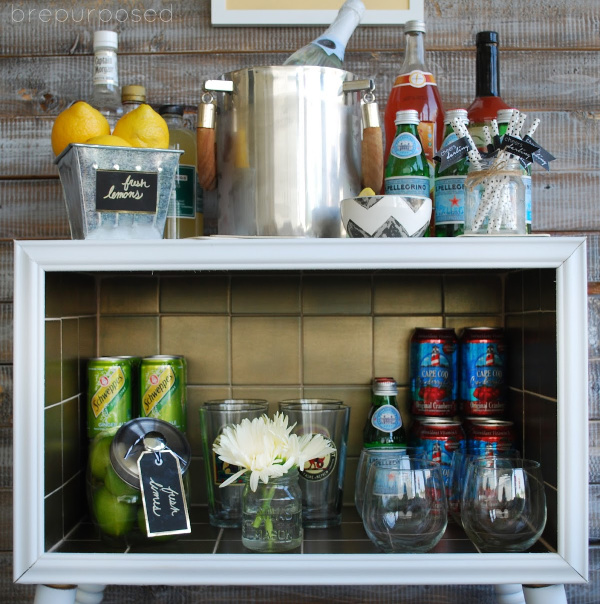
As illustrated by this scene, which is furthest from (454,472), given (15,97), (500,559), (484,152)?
(15,97)

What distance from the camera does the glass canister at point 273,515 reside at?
37.3 inches

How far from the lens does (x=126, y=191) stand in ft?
3.04

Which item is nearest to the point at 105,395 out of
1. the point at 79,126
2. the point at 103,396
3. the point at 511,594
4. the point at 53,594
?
the point at 103,396

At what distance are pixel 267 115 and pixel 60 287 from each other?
14.5 inches

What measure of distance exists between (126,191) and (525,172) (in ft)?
1.74

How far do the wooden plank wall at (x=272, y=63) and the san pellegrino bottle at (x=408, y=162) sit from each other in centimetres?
23

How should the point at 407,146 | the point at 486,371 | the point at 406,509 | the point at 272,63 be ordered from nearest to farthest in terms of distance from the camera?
the point at 406,509
the point at 407,146
the point at 486,371
the point at 272,63

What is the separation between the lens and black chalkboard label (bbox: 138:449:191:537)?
36.0 inches

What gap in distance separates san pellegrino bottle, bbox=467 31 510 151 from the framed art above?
18 cm

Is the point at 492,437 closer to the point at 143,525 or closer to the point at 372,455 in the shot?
the point at 372,455

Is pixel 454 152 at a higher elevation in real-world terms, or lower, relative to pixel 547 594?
higher

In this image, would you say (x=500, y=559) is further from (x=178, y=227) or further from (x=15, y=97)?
(x=15, y=97)

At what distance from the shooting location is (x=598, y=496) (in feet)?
4.02

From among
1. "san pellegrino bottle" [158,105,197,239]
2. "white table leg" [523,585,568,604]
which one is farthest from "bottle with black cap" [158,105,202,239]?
"white table leg" [523,585,568,604]
